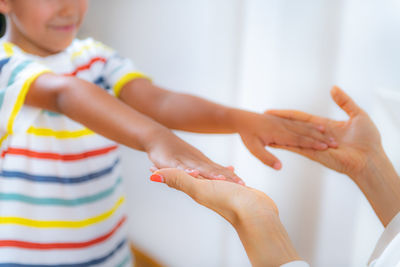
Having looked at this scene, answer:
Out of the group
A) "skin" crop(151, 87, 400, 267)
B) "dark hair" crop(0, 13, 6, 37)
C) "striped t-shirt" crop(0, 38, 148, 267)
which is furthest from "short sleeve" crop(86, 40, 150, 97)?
"skin" crop(151, 87, 400, 267)

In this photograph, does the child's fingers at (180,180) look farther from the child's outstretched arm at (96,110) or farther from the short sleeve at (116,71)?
the short sleeve at (116,71)

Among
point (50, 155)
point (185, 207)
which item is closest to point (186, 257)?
point (185, 207)

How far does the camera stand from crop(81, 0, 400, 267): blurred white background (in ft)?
2.06

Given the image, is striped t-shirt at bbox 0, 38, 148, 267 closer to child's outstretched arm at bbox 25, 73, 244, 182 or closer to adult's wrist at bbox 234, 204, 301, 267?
child's outstretched arm at bbox 25, 73, 244, 182

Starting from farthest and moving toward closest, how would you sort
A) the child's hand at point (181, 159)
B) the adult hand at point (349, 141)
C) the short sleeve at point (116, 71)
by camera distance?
the short sleeve at point (116, 71)
the adult hand at point (349, 141)
the child's hand at point (181, 159)

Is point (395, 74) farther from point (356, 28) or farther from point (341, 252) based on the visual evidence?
point (341, 252)

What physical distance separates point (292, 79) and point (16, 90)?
1.31 feet

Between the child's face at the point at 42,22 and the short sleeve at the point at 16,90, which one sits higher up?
the child's face at the point at 42,22

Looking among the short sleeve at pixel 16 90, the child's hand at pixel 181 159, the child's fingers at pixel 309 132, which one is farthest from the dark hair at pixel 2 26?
the child's fingers at pixel 309 132

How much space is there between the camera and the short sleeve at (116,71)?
73 centimetres

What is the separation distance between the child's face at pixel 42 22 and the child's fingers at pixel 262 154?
1.04 feet

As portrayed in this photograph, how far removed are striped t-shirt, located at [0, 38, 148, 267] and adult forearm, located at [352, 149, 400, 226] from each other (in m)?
0.38

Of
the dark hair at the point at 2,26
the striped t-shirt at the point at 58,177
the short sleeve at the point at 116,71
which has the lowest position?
the striped t-shirt at the point at 58,177

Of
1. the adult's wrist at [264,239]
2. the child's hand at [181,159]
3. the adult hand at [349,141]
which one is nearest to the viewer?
the adult's wrist at [264,239]
